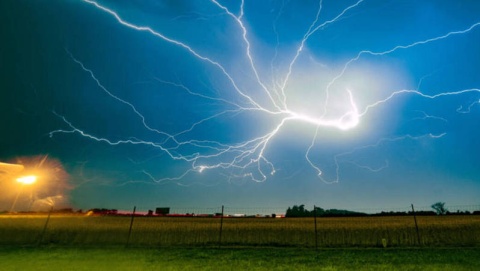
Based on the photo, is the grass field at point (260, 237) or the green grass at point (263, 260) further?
the grass field at point (260, 237)

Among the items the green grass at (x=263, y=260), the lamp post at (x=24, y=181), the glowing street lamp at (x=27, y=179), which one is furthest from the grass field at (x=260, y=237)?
the glowing street lamp at (x=27, y=179)

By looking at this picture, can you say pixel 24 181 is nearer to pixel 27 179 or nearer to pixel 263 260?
pixel 27 179

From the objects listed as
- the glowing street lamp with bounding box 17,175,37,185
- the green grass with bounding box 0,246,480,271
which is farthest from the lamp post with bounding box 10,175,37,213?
the green grass with bounding box 0,246,480,271

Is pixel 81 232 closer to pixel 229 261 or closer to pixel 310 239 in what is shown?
pixel 229 261

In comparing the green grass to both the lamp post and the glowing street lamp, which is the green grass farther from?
the glowing street lamp

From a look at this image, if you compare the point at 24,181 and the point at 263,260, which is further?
the point at 24,181

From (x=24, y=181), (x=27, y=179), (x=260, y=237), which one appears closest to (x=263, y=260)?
(x=260, y=237)

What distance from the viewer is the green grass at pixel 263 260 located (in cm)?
674

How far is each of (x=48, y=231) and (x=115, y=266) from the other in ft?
36.2

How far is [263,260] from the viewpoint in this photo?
25.8 feet

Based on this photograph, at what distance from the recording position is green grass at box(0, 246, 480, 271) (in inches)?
265

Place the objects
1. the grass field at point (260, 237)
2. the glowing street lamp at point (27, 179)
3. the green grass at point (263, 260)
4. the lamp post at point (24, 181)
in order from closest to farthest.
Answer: the green grass at point (263, 260)
the grass field at point (260, 237)
the lamp post at point (24, 181)
the glowing street lamp at point (27, 179)

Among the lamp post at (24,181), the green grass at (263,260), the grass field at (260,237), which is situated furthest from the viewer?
the lamp post at (24,181)

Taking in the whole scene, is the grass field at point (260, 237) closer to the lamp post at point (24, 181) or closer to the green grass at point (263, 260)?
the green grass at point (263, 260)
